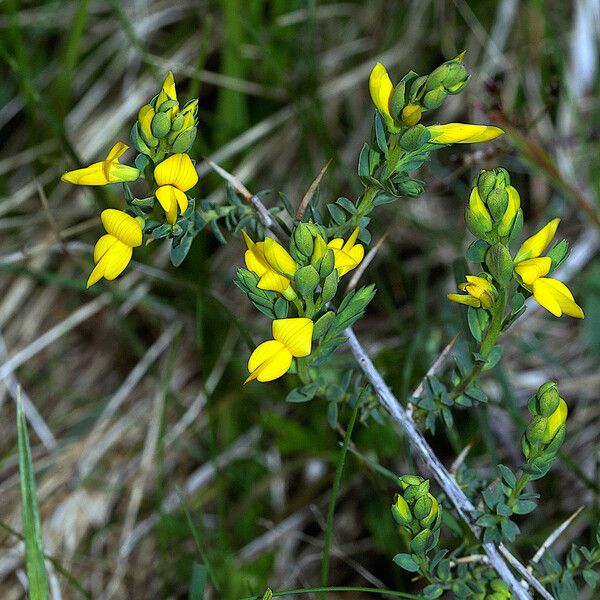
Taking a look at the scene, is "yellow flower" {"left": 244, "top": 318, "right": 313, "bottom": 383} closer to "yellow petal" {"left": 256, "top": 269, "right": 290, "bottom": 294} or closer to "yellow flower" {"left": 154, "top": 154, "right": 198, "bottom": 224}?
"yellow petal" {"left": 256, "top": 269, "right": 290, "bottom": 294}

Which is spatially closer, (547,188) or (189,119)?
(189,119)

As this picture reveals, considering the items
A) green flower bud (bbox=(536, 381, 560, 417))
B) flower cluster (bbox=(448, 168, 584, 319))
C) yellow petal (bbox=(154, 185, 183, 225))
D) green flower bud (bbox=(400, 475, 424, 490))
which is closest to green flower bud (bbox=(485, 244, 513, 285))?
flower cluster (bbox=(448, 168, 584, 319))

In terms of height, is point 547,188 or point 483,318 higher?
point 483,318

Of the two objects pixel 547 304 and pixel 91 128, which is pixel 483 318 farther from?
pixel 91 128

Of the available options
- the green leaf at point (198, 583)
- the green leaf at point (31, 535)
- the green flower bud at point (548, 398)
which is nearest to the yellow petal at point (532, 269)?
the green flower bud at point (548, 398)

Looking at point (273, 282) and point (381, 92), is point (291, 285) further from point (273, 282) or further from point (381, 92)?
point (381, 92)

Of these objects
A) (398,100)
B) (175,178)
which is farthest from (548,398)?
(175,178)

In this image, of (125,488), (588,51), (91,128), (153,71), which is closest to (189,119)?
(153,71)
